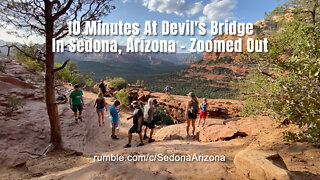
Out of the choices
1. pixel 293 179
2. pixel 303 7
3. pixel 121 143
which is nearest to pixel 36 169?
pixel 121 143

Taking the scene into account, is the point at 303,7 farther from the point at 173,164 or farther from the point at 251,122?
the point at 173,164

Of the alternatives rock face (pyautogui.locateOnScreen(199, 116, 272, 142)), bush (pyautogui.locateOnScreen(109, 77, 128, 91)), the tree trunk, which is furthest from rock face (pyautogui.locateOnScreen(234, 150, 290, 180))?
bush (pyautogui.locateOnScreen(109, 77, 128, 91))

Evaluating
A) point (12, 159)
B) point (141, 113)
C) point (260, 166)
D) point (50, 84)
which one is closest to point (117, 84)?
point (50, 84)

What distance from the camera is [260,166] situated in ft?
8.57

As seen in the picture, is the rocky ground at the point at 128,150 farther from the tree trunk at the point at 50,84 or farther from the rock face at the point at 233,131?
the tree trunk at the point at 50,84

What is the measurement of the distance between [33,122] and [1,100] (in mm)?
2000

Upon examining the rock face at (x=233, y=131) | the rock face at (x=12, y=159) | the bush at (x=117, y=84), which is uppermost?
the bush at (x=117, y=84)

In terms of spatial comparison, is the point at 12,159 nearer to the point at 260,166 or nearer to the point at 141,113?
the point at 141,113

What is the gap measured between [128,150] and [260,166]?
2.88m

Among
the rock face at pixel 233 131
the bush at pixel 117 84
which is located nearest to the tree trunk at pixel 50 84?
the rock face at pixel 233 131

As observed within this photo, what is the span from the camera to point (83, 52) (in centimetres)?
623

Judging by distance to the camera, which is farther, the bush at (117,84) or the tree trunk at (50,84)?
the bush at (117,84)

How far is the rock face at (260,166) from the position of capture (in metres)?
2.42

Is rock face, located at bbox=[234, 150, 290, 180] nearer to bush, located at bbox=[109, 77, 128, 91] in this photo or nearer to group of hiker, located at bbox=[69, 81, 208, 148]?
group of hiker, located at bbox=[69, 81, 208, 148]
